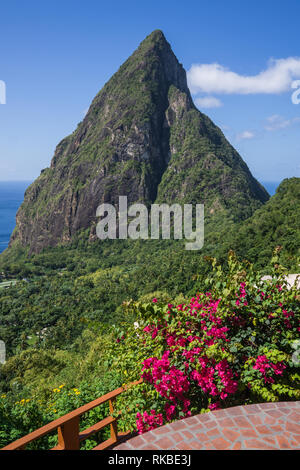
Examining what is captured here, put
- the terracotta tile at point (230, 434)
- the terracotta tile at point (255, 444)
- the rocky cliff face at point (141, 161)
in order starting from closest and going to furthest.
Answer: the terracotta tile at point (255, 444), the terracotta tile at point (230, 434), the rocky cliff face at point (141, 161)

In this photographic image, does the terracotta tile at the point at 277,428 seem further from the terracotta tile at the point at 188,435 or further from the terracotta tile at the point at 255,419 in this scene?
the terracotta tile at the point at 188,435

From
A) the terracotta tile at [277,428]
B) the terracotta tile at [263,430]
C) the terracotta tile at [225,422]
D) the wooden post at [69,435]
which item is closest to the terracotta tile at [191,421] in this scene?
the terracotta tile at [225,422]

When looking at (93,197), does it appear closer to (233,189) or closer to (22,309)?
(233,189)

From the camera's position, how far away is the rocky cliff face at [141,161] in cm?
8969

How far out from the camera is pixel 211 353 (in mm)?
3547

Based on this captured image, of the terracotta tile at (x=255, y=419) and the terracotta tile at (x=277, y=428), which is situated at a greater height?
the terracotta tile at (x=255, y=419)

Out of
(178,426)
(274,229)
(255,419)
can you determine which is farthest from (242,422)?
(274,229)

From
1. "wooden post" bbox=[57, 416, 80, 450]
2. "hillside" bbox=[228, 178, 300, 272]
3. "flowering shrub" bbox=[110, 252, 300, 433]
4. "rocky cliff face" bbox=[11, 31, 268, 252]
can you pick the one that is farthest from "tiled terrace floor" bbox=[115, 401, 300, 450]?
"rocky cliff face" bbox=[11, 31, 268, 252]

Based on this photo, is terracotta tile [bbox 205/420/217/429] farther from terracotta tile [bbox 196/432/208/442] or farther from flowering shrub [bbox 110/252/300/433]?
flowering shrub [bbox 110/252/300/433]

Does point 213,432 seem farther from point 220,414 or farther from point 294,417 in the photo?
point 294,417

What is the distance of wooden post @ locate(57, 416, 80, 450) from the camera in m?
3.00

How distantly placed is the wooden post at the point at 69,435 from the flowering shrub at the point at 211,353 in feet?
2.27

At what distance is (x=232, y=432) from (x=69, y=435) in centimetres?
147

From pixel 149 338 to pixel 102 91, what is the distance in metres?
130
